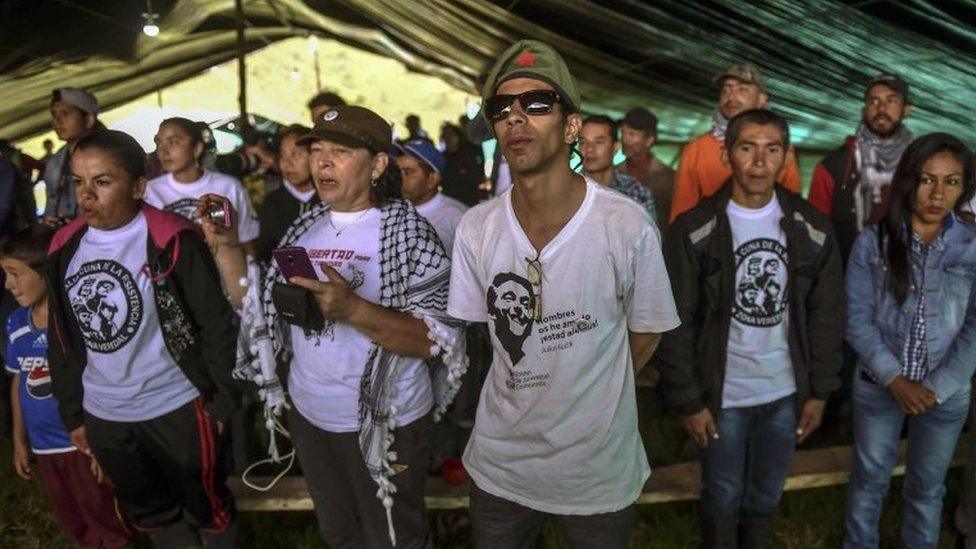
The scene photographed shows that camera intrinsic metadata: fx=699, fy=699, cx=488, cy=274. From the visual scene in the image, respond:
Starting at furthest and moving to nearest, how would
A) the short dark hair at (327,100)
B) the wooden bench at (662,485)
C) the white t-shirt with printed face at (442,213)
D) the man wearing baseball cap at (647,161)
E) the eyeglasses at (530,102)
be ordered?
the man wearing baseball cap at (647,161) → the short dark hair at (327,100) → the white t-shirt with printed face at (442,213) → the wooden bench at (662,485) → the eyeglasses at (530,102)

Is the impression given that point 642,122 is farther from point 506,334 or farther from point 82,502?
point 82,502

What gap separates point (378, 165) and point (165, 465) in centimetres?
145

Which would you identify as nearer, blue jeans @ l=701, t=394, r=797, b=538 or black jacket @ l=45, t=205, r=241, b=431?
black jacket @ l=45, t=205, r=241, b=431

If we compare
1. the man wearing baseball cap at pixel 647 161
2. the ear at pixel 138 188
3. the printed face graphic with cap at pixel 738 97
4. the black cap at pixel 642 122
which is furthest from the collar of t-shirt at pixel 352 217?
the black cap at pixel 642 122

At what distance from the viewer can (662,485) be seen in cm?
355

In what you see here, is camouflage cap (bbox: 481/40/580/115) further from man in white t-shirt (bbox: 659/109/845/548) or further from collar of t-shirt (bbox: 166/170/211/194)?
collar of t-shirt (bbox: 166/170/211/194)

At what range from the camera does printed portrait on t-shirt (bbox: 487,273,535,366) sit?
2.09 m

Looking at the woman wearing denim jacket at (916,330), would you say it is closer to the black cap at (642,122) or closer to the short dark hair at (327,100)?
the black cap at (642,122)

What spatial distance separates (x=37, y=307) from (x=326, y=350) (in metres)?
1.57

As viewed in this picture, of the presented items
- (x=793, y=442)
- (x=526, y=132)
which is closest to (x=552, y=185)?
(x=526, y=132)

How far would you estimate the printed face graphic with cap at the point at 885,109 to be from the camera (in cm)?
402

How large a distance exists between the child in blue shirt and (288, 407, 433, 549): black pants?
41.8 inches

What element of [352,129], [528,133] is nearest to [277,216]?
[352,129]

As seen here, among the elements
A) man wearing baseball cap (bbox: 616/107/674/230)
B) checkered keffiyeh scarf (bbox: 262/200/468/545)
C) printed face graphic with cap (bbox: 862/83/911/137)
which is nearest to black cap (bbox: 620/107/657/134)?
man wearing baseball cap (bbox: 616/107/674/230)
